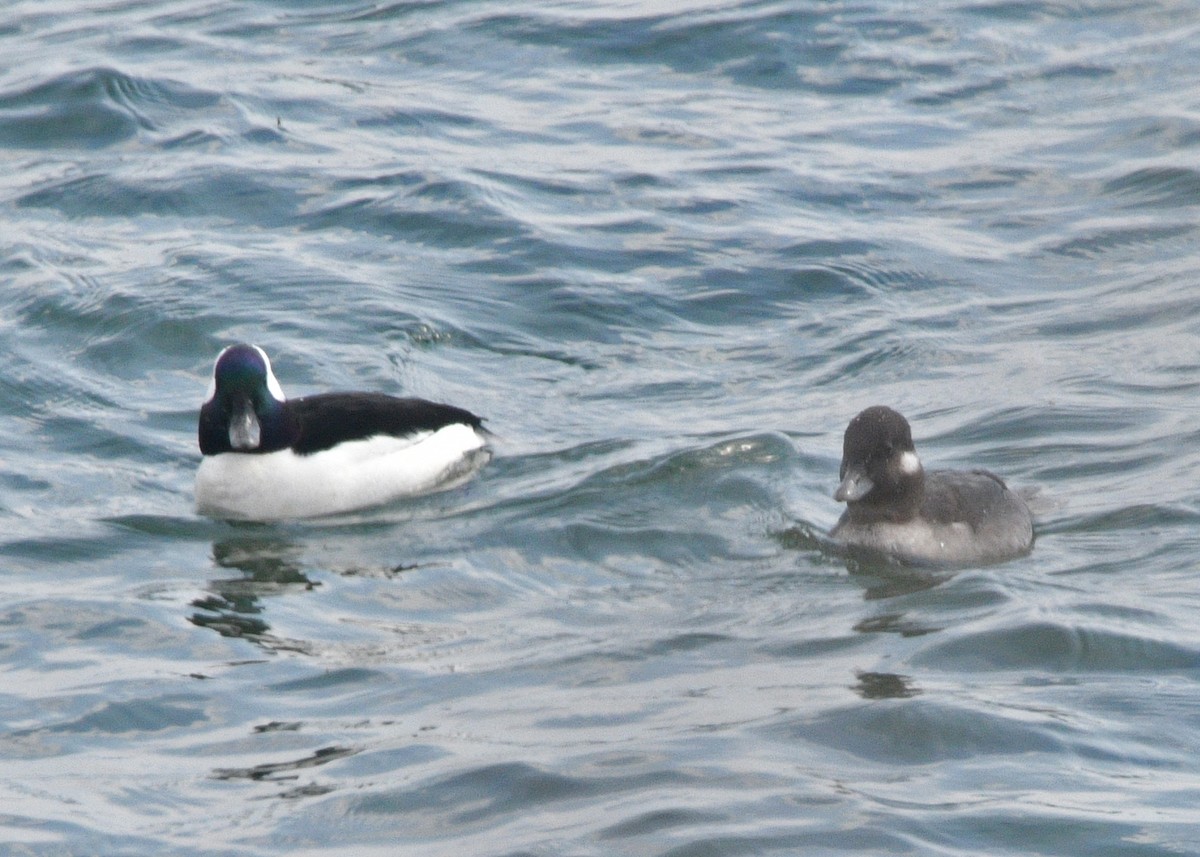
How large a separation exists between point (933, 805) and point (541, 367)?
7.17 m

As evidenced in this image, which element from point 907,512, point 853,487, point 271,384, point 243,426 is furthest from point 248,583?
point 907,512

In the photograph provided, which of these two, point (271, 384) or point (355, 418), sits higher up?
point (271, 384)

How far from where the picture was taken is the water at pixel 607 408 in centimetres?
724

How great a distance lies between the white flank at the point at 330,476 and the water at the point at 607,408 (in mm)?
184

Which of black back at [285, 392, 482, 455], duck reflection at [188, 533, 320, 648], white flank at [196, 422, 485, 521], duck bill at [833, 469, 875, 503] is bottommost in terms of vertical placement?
duck reflection at [188, 533, 320, 648]

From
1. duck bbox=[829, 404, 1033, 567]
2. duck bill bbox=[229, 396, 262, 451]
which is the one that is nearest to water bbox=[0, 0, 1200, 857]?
duck bbox=[829, 404, 1033, 567]

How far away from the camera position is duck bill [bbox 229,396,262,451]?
11211 millimetres

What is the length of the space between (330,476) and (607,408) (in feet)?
6.78

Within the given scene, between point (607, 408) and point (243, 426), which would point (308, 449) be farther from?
point (607, 408)

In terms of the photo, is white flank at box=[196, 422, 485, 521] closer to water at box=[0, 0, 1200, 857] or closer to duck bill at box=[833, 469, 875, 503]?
water at box=[0, 0, 1200, 857]

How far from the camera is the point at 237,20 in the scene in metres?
22.0

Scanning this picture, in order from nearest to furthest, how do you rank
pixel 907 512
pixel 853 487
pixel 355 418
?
pixel 853 487
pixel 907 512
pixel 355 418

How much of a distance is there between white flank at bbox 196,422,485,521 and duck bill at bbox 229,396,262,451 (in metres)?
0.11

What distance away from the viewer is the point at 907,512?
9977 millimetres
